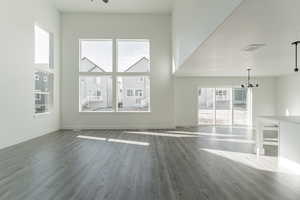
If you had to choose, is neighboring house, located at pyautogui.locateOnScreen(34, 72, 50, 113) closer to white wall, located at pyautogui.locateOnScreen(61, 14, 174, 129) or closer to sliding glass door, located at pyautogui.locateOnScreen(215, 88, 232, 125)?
white wall, located at pyautogui.locateOnScreen(61, 14, 174, 129)

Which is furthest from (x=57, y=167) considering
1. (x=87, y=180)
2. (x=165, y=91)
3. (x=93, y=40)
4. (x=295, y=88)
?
(x=295, y=88)

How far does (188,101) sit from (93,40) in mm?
4753

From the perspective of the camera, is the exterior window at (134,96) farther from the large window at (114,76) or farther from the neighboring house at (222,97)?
the neighboring house at (222,97)

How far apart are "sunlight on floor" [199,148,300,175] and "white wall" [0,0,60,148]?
16.2 feet

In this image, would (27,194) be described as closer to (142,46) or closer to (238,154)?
(238,154)

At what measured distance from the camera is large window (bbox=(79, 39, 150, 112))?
8.96 metres

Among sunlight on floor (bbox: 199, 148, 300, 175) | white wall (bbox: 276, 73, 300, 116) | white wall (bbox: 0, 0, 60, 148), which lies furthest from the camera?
white wall (bbox: 276, 73, 300, 116)

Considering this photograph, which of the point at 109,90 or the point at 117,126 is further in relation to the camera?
the point at 109,90

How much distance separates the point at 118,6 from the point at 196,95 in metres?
4.82

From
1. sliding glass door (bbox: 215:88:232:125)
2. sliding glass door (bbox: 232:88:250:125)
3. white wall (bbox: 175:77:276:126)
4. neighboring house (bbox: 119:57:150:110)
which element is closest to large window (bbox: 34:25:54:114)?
neighboring house (bbox: 119:57:150:110)

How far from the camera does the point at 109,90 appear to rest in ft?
29.7

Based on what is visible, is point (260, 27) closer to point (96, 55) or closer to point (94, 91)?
point (96, 55)

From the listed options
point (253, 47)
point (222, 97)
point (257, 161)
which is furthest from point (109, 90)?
point (257, 161)

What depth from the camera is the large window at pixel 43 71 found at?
707cm
